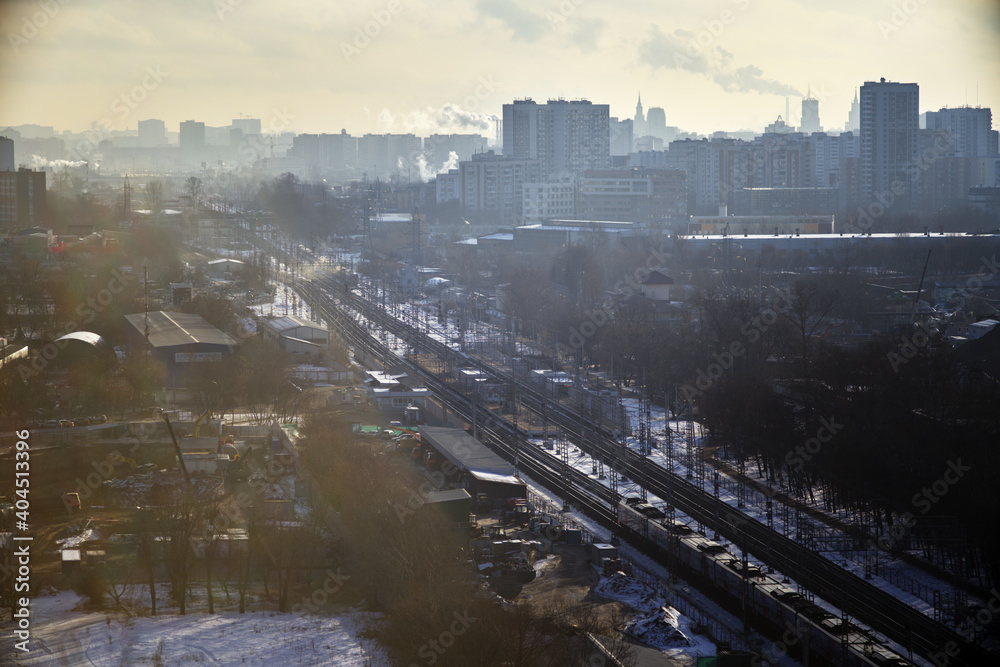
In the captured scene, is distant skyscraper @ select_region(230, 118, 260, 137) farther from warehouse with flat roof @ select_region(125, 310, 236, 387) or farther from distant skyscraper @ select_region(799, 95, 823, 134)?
warehouse with flat roof @ select_region(125, 310, 236, 387)

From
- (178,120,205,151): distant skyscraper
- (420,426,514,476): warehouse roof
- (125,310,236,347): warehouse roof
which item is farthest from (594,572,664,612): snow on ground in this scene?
(178,120,205,151): distant skyscraper

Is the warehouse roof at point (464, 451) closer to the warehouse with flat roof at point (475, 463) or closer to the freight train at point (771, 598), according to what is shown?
the warehouse with flat roof at point (475, 463)

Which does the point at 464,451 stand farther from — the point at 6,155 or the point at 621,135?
the point at 621,135

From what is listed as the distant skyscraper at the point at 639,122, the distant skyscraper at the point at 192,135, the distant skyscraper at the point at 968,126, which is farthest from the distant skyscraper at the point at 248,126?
the distant skyscraper at the point at 968,126

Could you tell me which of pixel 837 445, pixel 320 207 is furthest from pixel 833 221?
pixel 837 445

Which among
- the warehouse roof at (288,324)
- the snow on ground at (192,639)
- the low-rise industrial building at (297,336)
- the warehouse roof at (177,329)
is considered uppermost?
the warehouse roof at (177,329)
